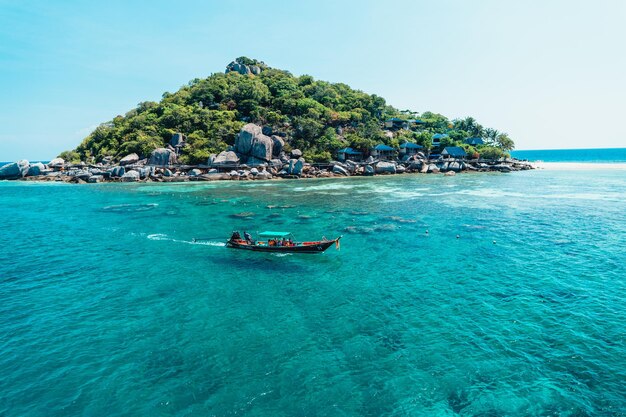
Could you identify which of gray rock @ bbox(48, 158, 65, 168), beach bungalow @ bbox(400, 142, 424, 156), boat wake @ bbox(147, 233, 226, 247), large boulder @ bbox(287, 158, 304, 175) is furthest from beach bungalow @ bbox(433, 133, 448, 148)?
gray rock @ bbox(48, 158, 65, 168)

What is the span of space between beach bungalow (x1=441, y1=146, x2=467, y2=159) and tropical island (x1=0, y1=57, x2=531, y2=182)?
30 cm

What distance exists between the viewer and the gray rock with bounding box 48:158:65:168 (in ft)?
318

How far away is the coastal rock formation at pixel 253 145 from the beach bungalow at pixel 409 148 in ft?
139

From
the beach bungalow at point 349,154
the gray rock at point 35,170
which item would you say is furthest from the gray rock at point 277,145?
the gray rock at point 35,170

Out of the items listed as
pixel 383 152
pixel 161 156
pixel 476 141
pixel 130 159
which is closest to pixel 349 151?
pixel 383 152

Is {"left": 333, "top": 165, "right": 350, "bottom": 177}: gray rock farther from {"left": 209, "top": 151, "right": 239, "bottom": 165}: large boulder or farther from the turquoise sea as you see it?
the turquoise sea

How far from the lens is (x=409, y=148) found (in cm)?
10375

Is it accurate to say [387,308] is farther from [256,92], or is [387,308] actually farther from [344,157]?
[256,92]

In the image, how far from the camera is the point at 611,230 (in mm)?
35125

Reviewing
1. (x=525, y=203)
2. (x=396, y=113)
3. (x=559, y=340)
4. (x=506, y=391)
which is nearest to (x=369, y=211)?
(x=525, y=203)

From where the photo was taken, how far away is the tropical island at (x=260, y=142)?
8925 centimetres

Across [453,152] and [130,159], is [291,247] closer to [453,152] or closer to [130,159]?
[130,159]

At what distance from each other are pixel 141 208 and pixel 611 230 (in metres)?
61.1

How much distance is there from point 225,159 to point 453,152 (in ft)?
228
